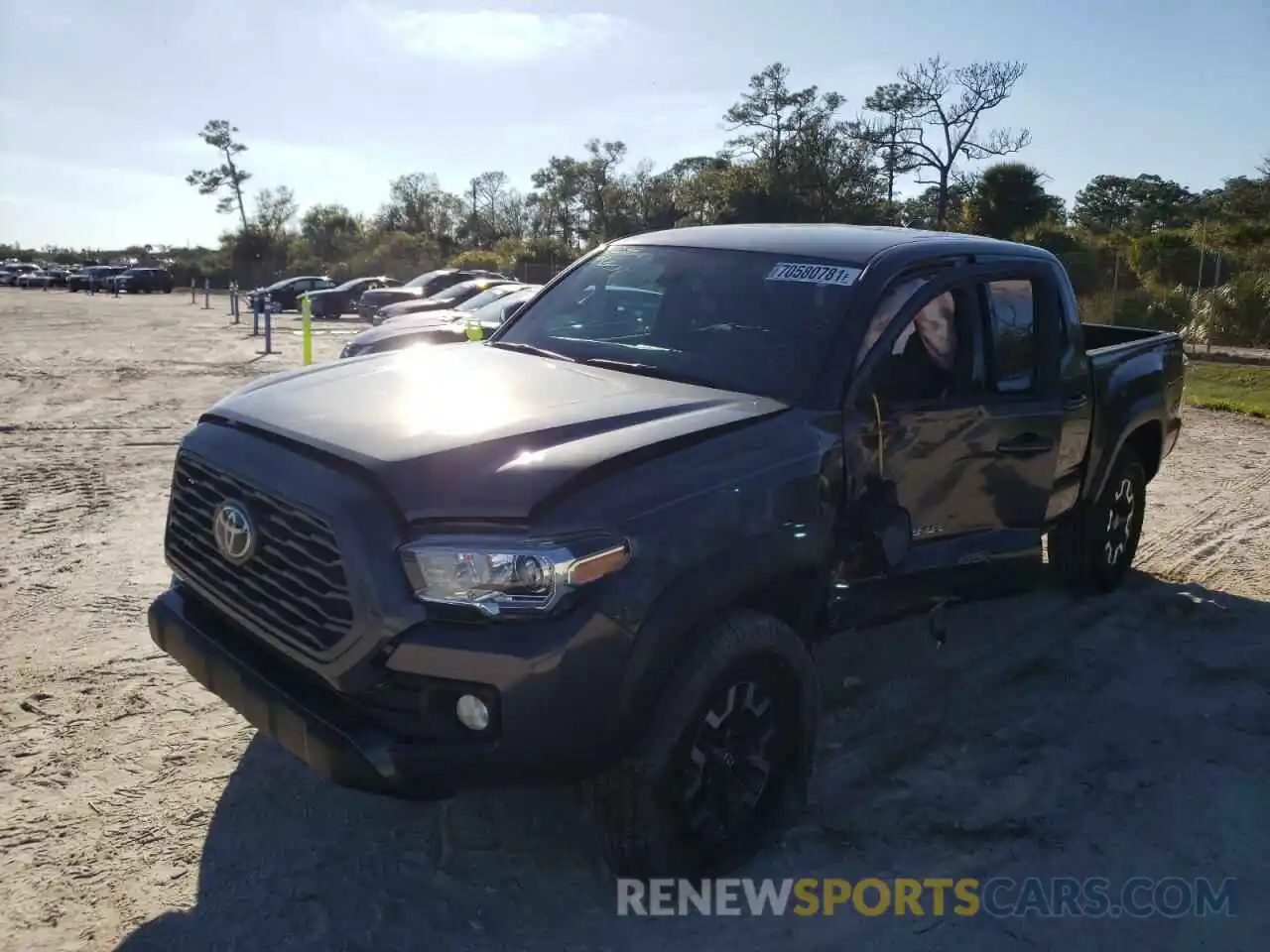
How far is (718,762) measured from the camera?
10.7 ft

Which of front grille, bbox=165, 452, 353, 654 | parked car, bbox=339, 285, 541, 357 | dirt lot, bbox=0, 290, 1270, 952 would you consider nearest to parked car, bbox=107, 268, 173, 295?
parked car, bbox=339, 285, 541, 357

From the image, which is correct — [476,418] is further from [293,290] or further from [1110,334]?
[293,290]

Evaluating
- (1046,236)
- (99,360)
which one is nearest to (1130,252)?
(1046,236)

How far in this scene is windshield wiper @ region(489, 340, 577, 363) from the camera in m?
4.35

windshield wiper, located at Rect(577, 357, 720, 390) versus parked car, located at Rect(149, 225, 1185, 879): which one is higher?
windshield wiper, located at Rect(577, 357, 720, 390)

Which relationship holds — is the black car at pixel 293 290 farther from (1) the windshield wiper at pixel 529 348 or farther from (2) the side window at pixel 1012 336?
(2) the side window at pixel 1012 336

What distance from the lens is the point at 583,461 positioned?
298 centimetres

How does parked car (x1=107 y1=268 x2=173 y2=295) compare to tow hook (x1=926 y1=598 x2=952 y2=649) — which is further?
parked car (x1=107 y1=268 x2=173 y2=295)

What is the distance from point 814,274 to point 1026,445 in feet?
4.07

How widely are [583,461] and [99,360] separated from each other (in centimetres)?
1674

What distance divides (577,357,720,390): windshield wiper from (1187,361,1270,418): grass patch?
11.6m

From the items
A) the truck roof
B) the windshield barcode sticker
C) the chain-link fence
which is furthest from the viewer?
the chain-link fence

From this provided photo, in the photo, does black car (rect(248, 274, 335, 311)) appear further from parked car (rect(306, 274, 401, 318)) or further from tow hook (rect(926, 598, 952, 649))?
tow hook (rect(926, 598, 952, 649))

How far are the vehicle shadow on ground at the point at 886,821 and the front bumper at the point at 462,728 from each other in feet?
1.81
